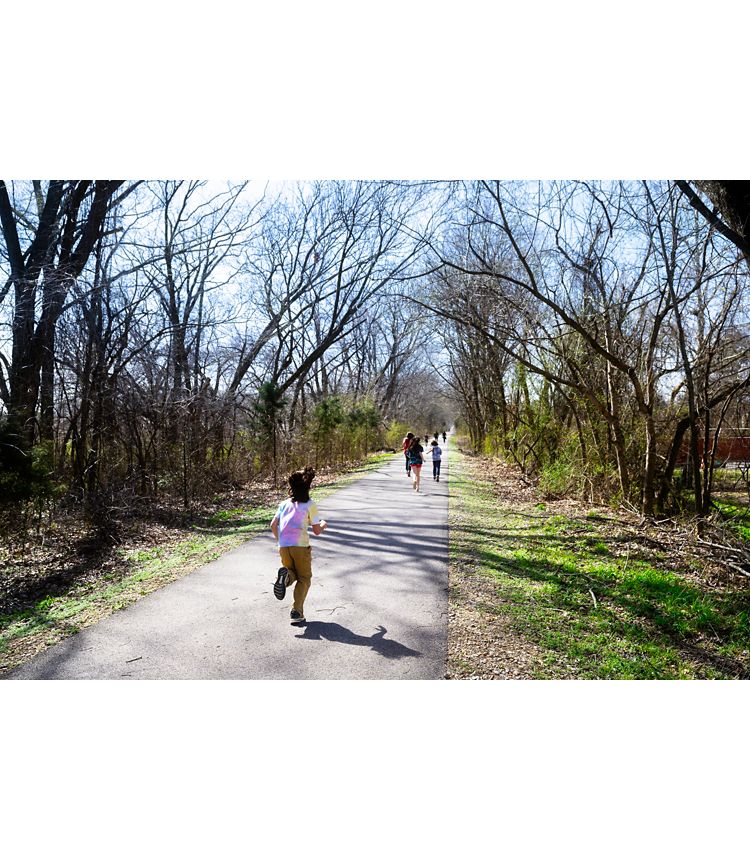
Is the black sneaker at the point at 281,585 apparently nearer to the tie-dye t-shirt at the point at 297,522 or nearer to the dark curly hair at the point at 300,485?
the tie-dye t-shirt at the point at 297,522

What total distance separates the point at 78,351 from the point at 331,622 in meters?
6.68

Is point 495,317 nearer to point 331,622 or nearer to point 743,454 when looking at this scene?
point 743,454

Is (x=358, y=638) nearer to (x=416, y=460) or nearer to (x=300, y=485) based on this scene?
(x=300, y=485)

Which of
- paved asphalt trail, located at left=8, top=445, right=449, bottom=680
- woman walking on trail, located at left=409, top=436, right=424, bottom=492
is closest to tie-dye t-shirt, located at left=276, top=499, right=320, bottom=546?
paved asphalt trail, located at left=8, top=445, right=449, bottom=680

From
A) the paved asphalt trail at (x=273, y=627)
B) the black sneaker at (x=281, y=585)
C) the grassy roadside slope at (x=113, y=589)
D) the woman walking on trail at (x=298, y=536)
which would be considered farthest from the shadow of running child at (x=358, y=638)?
the grassy roadside slope at (x=113, y=589)

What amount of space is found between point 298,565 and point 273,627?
0.49 meters

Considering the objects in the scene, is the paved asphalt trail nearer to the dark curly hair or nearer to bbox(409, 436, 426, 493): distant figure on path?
the dark curly hair

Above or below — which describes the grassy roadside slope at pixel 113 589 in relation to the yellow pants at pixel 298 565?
below

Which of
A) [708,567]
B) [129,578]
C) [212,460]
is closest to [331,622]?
[129,578]

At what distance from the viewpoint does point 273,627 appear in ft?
13.7

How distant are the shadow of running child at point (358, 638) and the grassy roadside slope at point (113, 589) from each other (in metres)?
1.86

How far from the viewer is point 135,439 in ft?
33.0

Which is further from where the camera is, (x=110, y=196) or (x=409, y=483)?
(x=409, y=483)

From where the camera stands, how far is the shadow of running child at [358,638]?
146 inches
